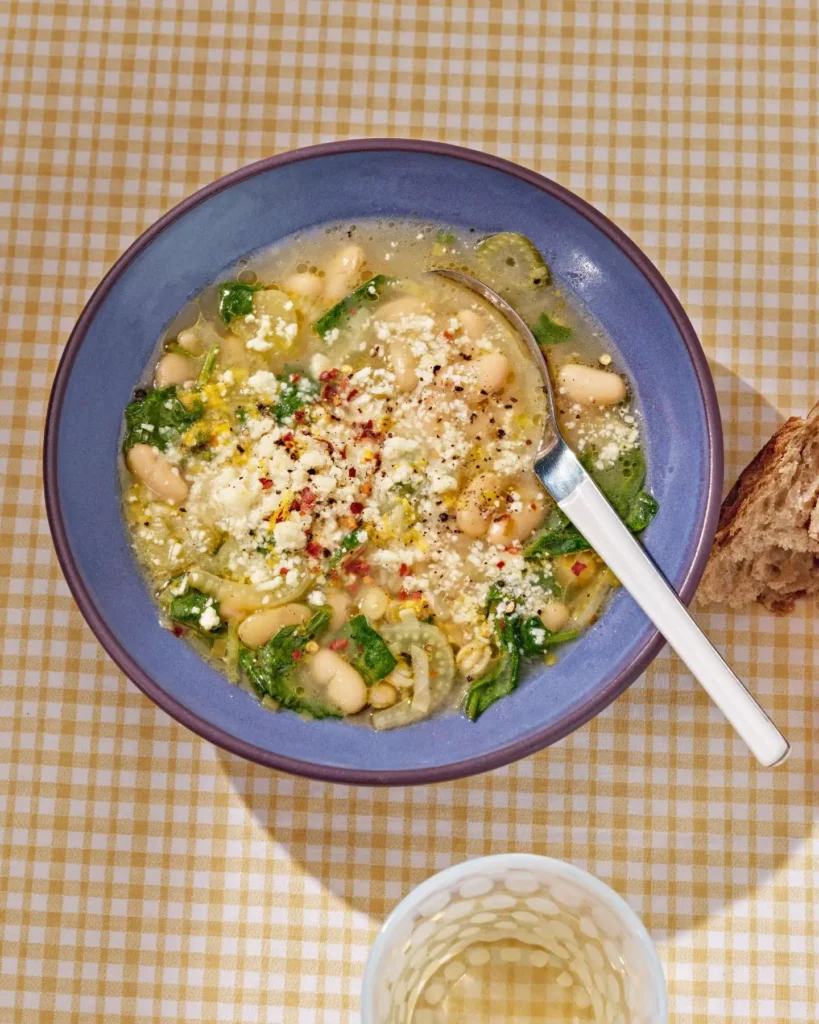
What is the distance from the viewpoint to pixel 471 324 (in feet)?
8.26

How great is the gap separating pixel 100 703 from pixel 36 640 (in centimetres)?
19

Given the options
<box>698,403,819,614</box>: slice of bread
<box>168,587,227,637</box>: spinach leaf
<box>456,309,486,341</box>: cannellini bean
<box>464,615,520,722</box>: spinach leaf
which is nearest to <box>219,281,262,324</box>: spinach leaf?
<box>456,309,486,341</box>: cannellini bean

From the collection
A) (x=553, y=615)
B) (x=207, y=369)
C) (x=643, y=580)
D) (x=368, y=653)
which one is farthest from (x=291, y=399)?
(x=643, y=580)

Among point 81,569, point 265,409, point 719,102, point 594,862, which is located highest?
point 719,102

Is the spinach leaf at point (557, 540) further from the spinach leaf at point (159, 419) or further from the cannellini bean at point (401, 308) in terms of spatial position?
the spinach leaf at point (159, 419)

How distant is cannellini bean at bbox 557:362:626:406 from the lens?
2.46m

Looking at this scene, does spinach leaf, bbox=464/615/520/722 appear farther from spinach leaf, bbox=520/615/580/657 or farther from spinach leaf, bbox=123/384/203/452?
spinach leaf, bbox=123/384/203/452

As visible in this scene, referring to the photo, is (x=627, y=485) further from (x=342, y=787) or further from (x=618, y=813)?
(x=342, y=787)

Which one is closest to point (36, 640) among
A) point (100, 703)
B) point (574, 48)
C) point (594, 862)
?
point (100, 703)

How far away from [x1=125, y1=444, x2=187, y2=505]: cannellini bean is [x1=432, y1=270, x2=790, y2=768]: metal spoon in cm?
69

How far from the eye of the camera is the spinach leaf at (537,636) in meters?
Result: 2.46

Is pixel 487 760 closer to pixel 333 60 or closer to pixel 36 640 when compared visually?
pixel 36 640

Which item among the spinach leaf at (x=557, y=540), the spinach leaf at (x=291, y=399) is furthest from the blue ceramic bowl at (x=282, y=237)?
the spinach leaf at (x=291, y=399)

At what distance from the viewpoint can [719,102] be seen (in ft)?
8.91
